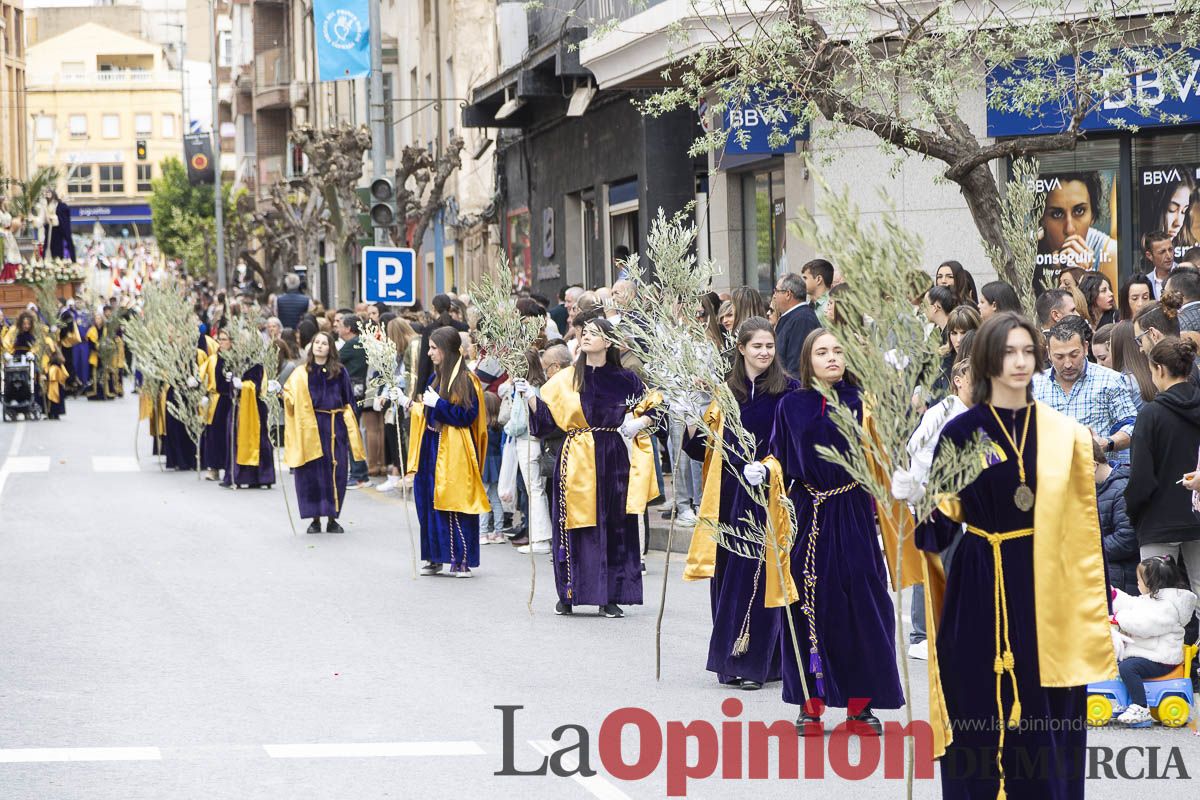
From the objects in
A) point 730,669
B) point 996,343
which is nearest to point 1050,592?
Result: point 996,343

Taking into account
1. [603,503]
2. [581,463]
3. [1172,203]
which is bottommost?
[603,503]

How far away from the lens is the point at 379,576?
13.0 meters

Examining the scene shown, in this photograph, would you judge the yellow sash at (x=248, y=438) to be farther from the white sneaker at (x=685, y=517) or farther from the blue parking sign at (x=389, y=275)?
the white sneaker at (x=685, y=517)

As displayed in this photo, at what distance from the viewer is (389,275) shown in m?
21.6

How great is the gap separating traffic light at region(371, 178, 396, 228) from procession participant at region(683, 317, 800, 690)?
14.1 meters

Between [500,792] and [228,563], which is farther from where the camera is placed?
[228,563]

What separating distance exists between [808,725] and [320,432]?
9.13 m

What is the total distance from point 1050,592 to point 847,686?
7.13ft

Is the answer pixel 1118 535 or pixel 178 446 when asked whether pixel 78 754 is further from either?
pixel 178 446

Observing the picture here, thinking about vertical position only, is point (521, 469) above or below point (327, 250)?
below

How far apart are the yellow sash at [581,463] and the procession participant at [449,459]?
173 cm

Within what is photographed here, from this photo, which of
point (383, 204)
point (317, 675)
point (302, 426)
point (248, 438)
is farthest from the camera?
point (383, 204)

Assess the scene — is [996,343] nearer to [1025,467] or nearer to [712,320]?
[1025,467]

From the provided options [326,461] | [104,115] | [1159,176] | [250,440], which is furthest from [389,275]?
[104,115]
